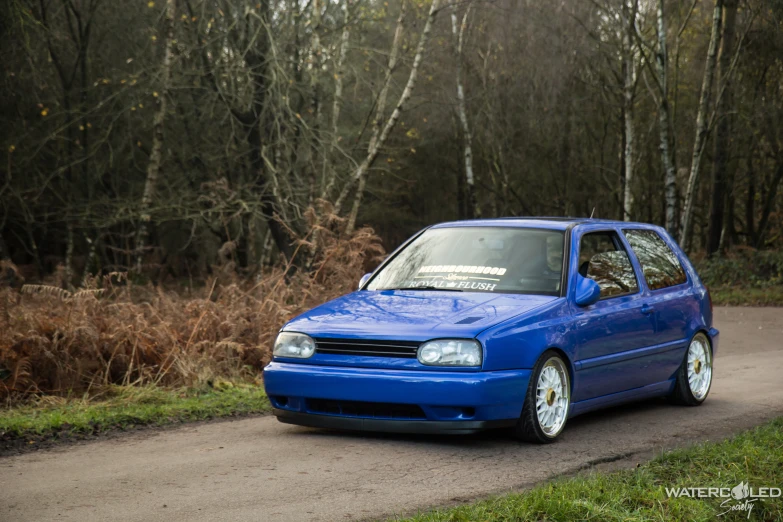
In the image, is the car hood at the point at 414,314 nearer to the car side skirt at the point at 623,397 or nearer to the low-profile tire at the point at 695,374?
the car side skirt at the point at 623,397

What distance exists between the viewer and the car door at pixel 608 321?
7582mm

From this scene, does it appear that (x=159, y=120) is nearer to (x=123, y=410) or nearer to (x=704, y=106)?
(x=123, y=410)

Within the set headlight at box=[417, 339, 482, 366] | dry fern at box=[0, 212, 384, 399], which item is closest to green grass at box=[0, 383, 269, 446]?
dry fern at box=[0, 212, 384, 399]

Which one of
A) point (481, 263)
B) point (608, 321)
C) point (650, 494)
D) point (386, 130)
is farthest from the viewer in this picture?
point (386, 130)

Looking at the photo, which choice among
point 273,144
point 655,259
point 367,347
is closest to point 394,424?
point 367,347

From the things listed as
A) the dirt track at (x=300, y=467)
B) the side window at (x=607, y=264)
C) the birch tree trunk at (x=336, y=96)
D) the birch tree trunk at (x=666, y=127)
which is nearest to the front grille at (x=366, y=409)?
the dirt track at (x=300, y=467)

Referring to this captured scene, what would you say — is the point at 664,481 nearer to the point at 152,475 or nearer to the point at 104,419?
the point at 152,475

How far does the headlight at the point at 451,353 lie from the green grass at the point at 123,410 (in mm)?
2594

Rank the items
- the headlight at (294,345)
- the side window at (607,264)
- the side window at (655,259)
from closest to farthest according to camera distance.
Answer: the headlight at (294,345), the side window at (607,264), the side window at (655,259)

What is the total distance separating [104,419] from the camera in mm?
8062

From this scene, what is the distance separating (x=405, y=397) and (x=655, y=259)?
11.6 ft

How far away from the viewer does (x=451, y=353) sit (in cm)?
673

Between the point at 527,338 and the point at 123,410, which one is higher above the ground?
the point at 527,338

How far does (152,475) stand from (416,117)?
1311 inches
